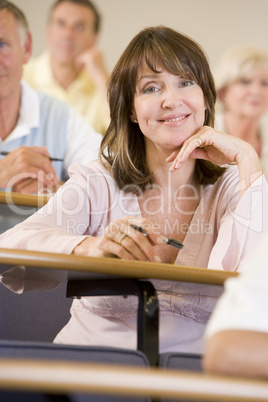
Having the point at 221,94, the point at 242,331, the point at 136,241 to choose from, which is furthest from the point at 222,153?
the point at 221,94

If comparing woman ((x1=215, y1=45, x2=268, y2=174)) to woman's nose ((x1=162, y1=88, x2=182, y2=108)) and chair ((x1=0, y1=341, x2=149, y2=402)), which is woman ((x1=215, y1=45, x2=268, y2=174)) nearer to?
woman's nose ((x1=162, y1=88, x2=182, y2=108))

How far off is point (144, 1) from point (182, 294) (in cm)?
236

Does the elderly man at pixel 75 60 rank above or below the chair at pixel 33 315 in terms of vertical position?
above

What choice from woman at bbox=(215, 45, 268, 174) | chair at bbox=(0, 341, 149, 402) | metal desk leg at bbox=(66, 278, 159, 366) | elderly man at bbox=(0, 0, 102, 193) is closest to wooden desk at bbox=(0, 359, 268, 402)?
chair at bbox=(0, 341, 149, 402)

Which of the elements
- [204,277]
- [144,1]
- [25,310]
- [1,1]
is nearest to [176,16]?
[144,1]

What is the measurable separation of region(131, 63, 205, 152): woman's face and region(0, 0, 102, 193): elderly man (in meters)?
0.93

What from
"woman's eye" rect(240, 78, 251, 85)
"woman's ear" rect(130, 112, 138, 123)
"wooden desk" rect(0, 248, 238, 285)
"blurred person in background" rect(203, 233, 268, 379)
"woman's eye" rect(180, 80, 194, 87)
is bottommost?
"wooden desk" rect(0, 248, 238, 285)

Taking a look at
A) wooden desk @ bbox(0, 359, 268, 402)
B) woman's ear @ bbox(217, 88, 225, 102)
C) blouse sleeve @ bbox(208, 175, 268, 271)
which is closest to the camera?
wooden desk @ bbox(0, 359, 268, 402)

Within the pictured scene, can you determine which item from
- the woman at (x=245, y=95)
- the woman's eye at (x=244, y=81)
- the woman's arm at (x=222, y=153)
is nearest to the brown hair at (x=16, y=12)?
the woman at (x=245, y=95)

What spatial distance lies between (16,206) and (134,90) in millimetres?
470

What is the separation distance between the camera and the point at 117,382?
23.6 inches

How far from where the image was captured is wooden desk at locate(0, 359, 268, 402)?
1.97 feet

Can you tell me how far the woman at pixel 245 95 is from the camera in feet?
10.6

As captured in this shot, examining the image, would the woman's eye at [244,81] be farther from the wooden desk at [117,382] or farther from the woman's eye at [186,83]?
the wooden desk at [117,382]
